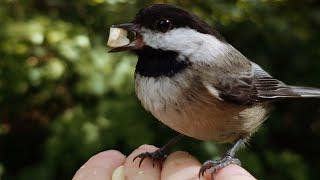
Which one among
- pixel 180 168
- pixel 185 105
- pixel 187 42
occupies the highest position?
pixel 187 42

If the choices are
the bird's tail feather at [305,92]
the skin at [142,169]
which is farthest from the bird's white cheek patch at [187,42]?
the bird's tail feather at [305,92]

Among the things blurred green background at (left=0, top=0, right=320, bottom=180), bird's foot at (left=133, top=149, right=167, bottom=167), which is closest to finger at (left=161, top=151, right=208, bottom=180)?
bird's foot at (left=133, top=149, right=167, bottom=167)

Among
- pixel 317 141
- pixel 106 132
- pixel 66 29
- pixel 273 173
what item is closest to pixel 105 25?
pixel 66 29

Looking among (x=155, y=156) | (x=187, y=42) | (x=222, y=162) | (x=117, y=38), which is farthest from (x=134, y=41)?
(x=222, y=162)

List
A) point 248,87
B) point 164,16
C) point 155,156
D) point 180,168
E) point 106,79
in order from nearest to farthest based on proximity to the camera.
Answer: point 180,168
point 164,16
point 155,156
point 248,87
point 106,79

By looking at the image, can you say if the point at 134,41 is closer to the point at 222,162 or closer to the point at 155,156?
the point at 155,156

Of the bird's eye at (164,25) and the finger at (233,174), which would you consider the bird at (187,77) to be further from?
the finger at (233,174)

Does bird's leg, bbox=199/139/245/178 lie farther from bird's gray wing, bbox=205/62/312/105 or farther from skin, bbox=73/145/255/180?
bird's gray wing, bbox=205/62/312/105
